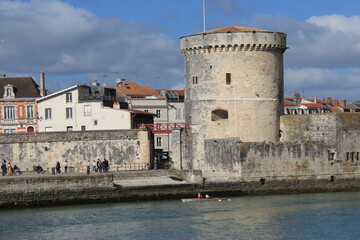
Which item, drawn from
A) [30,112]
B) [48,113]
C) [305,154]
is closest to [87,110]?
[48,113]

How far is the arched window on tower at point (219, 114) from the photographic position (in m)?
37.8

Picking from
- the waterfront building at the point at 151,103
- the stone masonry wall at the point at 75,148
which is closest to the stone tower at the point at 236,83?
the stone masonry wall at the point at 75,148

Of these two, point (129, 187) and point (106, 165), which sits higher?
point (106, 165)

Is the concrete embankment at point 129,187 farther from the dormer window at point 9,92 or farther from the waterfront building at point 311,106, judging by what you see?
the waterfront building at point 311,106

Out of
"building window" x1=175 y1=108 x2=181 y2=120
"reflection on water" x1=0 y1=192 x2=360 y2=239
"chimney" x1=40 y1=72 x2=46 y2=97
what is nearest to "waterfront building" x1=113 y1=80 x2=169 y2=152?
"building window" x1=175 y1=108 x2=181 y2=120

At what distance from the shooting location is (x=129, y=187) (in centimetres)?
3366

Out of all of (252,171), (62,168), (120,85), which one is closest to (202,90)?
(252,171)

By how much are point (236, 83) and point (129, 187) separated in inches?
304

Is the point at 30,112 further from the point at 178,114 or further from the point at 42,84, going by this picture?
the point at 178,114

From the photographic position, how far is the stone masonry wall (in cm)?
3891

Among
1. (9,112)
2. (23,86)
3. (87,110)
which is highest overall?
(23,86)

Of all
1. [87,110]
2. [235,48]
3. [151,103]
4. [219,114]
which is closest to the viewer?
[235,48]

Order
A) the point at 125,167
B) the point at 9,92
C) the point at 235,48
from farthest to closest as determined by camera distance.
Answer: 1. the point at 9,92
2. the point at 125,167
3. the point at 235,48

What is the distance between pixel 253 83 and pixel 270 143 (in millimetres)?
3298
